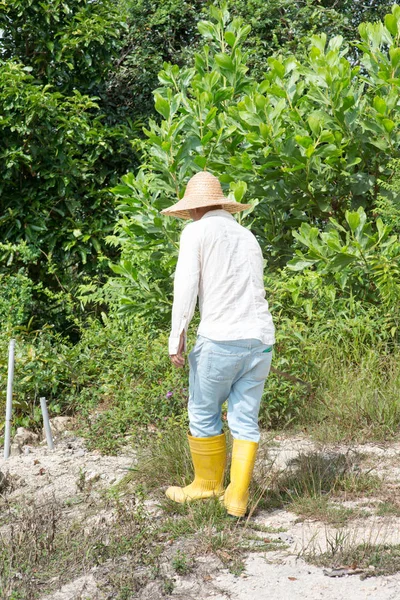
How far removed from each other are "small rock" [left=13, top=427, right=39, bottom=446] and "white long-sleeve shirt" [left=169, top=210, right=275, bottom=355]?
6.90 ft

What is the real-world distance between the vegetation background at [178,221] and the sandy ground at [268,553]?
0.41 meters

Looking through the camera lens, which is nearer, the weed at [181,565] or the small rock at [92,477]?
the weed at [181,565]

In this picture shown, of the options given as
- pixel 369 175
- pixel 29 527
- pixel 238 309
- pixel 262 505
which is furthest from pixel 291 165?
pixel 29 527

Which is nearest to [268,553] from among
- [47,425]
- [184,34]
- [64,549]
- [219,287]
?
[64,549]

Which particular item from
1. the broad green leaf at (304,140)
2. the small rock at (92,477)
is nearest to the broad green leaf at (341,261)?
the broad green leaf at (304,140)

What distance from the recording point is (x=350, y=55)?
32.7ft

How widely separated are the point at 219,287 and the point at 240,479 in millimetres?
928

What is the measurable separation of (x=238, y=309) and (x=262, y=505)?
3.36ft

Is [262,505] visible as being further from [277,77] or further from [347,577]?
[277,77]

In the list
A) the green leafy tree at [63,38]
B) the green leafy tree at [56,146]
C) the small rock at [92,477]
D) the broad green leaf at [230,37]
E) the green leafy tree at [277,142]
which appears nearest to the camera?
the small rock at [92,477]

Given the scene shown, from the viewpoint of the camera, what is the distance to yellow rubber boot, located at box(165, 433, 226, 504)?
4086 mm

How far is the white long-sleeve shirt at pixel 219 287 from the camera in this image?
155 inches

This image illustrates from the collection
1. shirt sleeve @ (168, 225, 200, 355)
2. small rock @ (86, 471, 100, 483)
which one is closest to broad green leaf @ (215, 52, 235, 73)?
shirt sleeve @ (168, 225, 200, 355)

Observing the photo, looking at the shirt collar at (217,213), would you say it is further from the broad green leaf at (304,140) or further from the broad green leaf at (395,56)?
the broad green leaf at (395,56)
